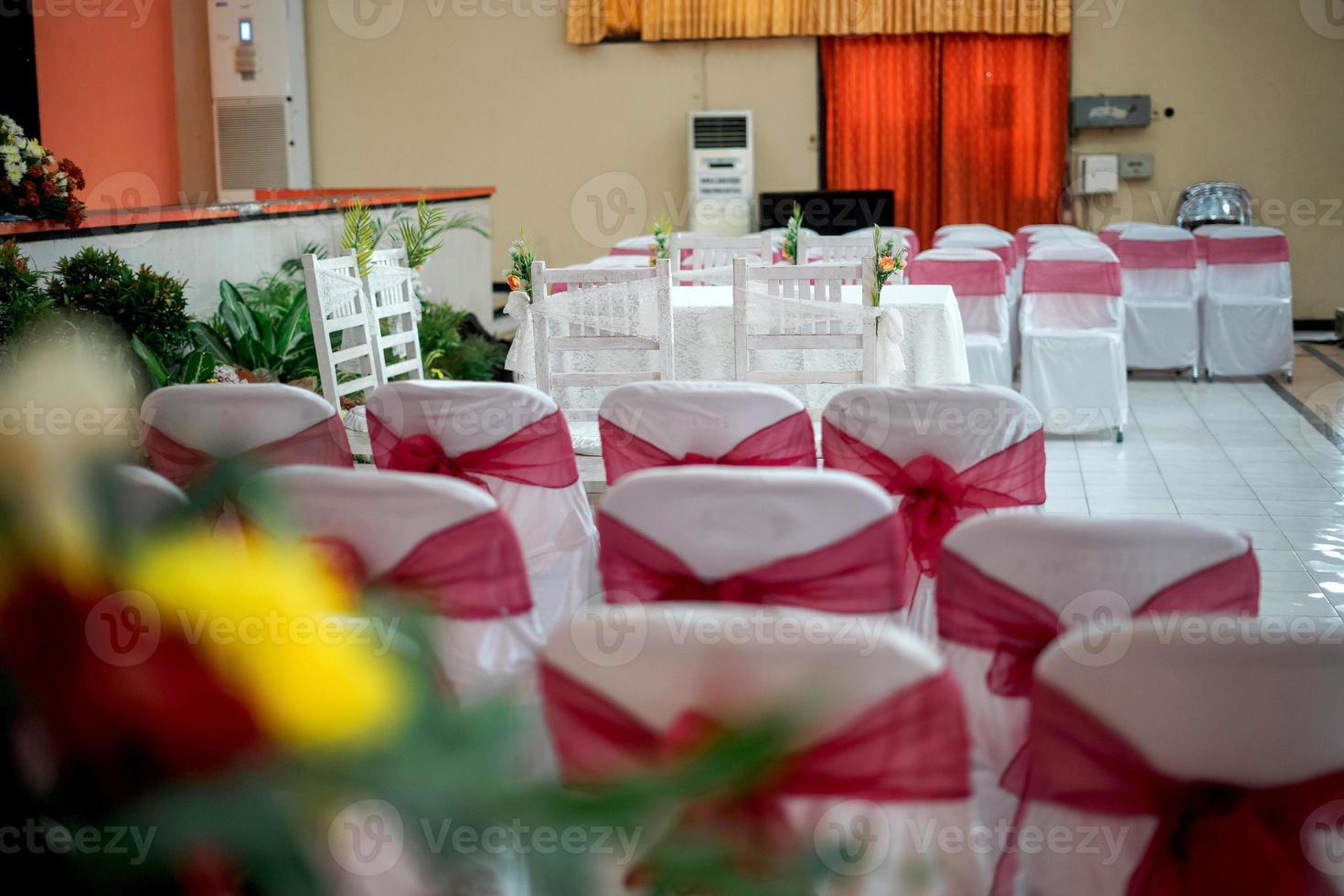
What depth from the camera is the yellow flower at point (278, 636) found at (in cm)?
51

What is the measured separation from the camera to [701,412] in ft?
9.43

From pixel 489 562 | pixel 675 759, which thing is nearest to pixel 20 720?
pixel 675 759

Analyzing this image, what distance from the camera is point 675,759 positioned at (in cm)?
48

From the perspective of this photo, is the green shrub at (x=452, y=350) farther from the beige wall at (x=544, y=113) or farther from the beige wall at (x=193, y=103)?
the beige wall at (x=193, y=103)

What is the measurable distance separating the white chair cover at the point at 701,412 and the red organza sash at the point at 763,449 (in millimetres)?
10

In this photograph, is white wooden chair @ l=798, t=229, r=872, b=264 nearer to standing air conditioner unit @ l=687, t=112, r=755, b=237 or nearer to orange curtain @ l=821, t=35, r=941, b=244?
standing air conditioner unit @ l=687, t=112, r=755, b=237

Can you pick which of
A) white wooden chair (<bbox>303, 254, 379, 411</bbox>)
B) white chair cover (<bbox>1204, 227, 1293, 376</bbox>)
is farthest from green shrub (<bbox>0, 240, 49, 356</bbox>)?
white chair cover (<bbox>1204, 227, 1293, 376</bbox>)

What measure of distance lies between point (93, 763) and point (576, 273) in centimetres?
422

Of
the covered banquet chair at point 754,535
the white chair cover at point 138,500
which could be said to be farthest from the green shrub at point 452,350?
the white chair cover at point 138,500

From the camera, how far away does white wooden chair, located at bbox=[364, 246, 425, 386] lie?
5297 mm

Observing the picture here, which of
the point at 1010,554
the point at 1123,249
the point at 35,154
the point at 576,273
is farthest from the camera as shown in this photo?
the point at 1123,249

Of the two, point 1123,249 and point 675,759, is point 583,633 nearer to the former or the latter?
point 675,759

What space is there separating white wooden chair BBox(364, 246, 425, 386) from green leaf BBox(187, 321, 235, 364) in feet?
2.12

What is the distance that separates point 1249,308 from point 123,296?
719 centimetres
